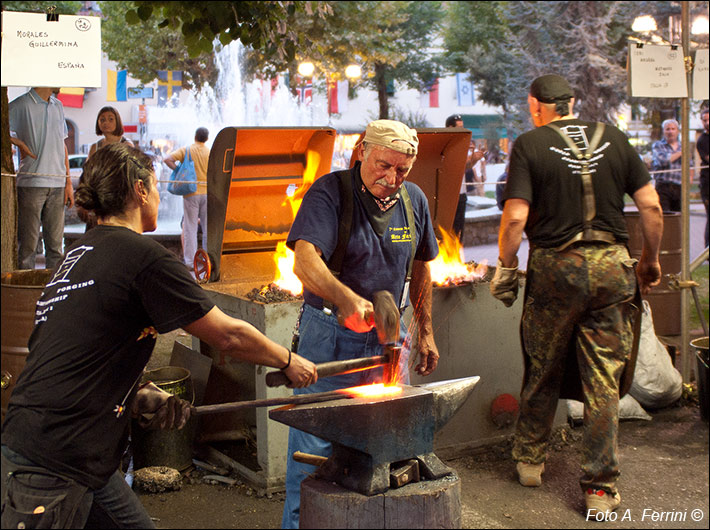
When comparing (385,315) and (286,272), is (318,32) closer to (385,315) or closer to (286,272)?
(286,272)

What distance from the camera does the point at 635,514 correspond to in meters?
4.26

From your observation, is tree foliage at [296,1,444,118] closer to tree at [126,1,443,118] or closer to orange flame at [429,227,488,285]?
tree at [126,1,443,118]

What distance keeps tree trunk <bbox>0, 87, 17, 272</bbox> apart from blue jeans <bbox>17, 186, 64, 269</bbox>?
1.23m

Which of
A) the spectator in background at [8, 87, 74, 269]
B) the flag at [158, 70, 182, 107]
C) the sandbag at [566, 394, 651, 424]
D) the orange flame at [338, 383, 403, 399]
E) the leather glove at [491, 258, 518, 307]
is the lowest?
the sandbag at [566, 394, 651, 424]

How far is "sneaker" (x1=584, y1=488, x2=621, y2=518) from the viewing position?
4168mm

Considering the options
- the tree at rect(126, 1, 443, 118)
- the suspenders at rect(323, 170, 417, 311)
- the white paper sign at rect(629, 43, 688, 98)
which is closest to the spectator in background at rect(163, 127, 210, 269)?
the tree at rect(126, 1, 443, 118)

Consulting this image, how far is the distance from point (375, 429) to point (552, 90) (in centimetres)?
241

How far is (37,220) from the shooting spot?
6988mm

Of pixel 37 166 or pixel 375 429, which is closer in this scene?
pixel 375 429

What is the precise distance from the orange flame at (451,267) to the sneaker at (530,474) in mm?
1166

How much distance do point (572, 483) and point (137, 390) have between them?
9.54ft

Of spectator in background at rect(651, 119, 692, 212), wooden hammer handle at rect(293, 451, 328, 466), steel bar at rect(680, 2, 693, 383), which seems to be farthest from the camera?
spectator in background at rect(651, 119, 692, 212)

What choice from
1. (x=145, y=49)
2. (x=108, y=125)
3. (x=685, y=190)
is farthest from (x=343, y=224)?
(x=145, y=49)

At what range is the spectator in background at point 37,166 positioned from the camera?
6.91m
